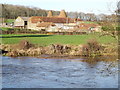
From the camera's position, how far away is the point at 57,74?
20094 millimetres

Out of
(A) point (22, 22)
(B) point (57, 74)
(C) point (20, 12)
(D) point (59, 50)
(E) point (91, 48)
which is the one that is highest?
(C) point (20, 12)

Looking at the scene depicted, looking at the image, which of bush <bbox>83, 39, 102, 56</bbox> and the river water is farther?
bush <bbox>83, 39, 102, 56</bbox>

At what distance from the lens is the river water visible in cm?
1681

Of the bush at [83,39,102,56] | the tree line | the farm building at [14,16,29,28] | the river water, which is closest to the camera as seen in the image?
the river water

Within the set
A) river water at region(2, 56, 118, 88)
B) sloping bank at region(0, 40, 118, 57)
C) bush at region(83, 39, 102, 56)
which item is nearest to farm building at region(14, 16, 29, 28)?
sloping bank at region(0, 40, 118, 57)

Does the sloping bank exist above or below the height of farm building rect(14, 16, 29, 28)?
below

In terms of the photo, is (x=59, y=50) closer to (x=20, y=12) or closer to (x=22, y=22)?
(x=22, y=22)

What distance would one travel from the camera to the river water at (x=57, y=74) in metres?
16.8

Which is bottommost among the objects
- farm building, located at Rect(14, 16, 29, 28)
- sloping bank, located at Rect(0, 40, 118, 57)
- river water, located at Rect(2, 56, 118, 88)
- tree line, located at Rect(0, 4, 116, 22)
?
river water, located at Rect(2, 56, 118, 88)

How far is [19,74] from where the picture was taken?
20000 millimetres

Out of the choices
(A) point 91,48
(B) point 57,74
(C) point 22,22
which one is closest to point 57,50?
(A) point 91,48

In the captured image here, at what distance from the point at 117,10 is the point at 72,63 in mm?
9798

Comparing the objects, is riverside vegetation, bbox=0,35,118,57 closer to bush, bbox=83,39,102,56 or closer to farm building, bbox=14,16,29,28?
bush, bbox=83,39,102,56

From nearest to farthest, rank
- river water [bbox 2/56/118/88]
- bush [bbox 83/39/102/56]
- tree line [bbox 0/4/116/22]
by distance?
river water [bbox 2/56/118/88]
bush [bbox 83/39/102/56]
tree line [bbox 0/4/116/22]
